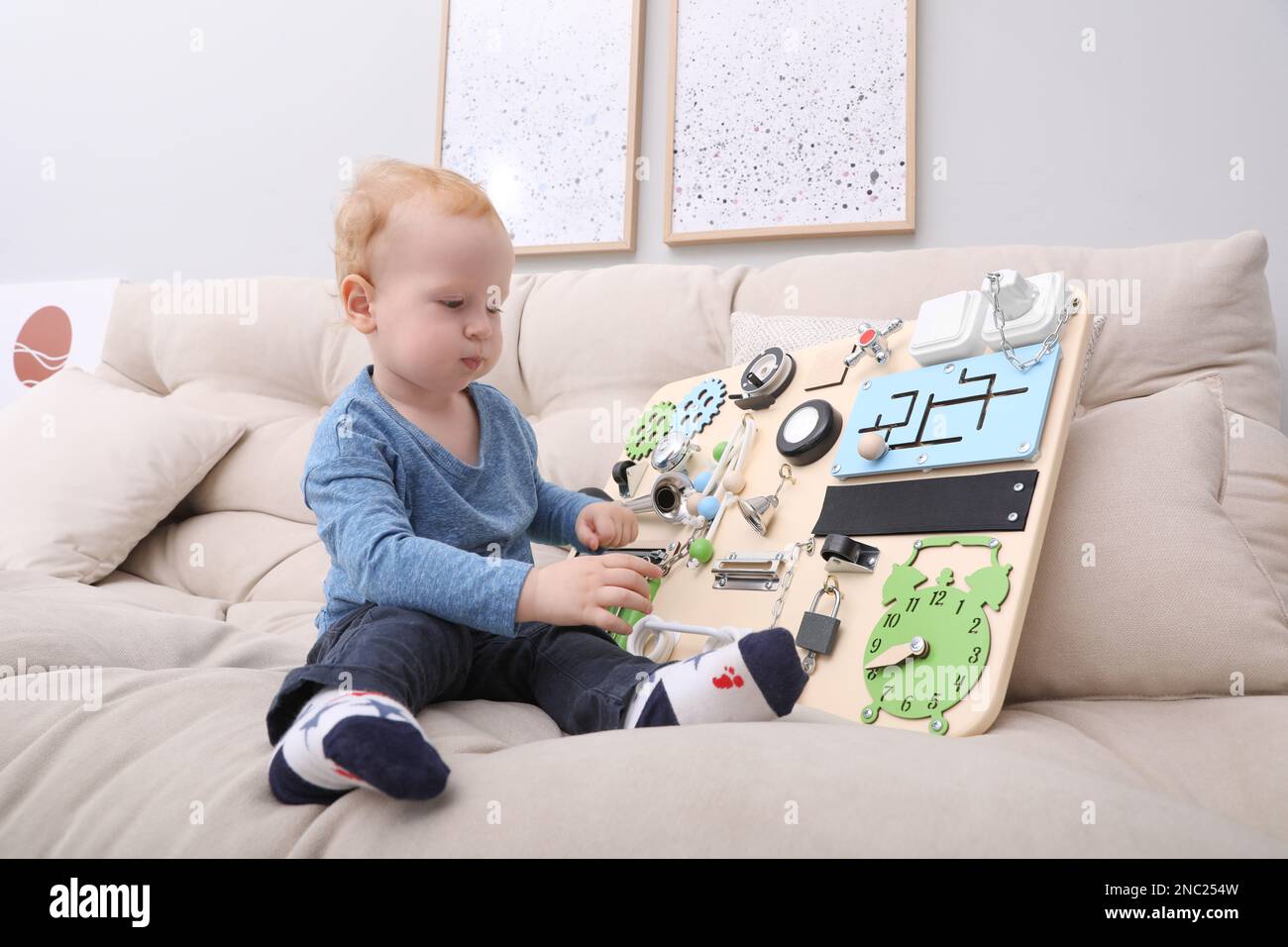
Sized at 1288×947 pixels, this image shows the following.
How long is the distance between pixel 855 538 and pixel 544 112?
1.36 metres

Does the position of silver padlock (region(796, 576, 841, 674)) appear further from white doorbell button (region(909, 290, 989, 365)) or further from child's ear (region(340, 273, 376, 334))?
child's ear (region(340, 273, 376, 334))

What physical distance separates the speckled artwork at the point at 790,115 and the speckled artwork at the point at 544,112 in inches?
5.2

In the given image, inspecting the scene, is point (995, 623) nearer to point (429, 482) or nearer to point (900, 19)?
point (429, 482)

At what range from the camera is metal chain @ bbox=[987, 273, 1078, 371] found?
2.73 feet

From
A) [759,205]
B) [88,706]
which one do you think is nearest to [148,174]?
[759,205]

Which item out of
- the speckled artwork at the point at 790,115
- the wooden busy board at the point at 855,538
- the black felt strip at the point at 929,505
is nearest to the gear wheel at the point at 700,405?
the wooden busy board at the point at 855,538

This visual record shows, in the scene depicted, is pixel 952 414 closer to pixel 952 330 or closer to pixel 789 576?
pixel 952 330

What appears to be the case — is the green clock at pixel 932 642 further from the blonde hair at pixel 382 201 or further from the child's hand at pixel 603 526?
the blonde hair at pixel 382 201

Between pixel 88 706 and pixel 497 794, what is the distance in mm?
398

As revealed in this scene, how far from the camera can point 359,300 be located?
2.91ft

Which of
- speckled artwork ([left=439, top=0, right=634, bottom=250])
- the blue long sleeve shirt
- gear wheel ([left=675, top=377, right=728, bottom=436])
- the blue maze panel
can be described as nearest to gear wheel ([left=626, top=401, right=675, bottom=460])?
gear wheel ([left=675, top=377, right=728, bottom=436])

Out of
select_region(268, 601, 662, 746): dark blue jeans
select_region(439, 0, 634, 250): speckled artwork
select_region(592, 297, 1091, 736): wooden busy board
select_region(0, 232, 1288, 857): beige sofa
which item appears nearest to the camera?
select_region(0, 232, 1288, 857): beige sofa

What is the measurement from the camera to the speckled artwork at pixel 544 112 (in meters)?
1.81

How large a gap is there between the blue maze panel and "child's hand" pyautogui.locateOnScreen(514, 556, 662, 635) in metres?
0.31
